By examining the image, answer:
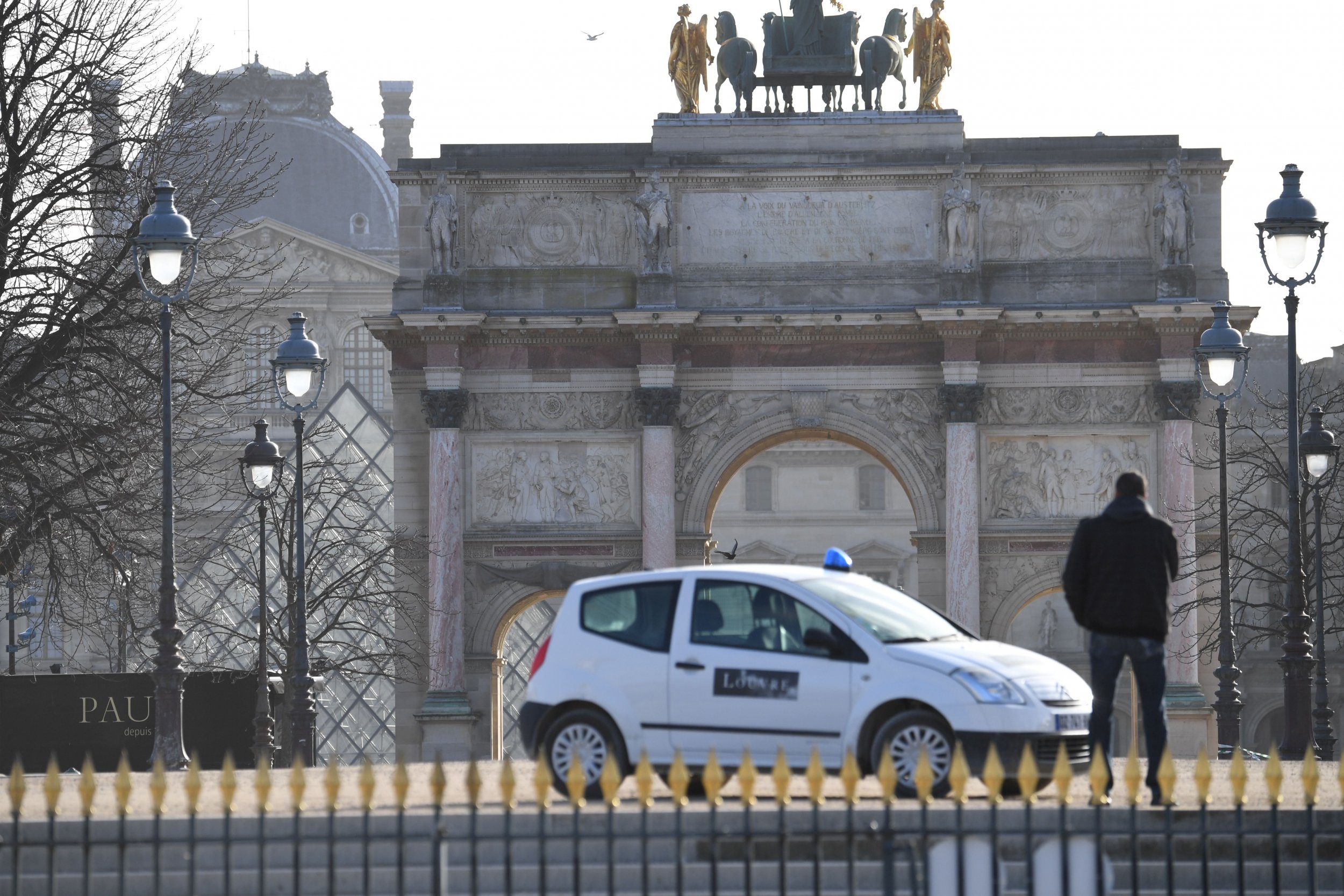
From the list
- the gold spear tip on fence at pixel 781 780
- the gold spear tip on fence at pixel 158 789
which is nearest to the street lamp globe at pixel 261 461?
the gold spear tip on fence at pixel 158 789

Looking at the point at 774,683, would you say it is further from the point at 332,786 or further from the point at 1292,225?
the point at 1292,225

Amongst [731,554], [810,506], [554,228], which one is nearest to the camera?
[731,554]

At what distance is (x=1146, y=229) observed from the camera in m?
42.5

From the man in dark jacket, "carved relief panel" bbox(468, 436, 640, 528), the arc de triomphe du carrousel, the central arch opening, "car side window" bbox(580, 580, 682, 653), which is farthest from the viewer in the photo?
the central arch opening

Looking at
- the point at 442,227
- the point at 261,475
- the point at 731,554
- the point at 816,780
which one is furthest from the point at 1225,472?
the point at 816,780

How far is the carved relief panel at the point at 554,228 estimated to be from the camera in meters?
42.8

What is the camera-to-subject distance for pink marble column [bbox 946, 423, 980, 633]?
42031 mm

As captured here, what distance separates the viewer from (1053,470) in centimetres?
4269

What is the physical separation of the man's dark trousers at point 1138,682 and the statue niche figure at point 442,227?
28.4m

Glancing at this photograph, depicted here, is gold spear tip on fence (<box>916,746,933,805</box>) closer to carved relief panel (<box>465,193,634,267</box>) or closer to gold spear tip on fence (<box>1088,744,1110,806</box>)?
gold spear tip on fence (<box>1088,744,1110,806</box>)

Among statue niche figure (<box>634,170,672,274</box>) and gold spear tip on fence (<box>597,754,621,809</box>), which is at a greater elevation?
statue niche figure (<box>634,170,672,274</box>)

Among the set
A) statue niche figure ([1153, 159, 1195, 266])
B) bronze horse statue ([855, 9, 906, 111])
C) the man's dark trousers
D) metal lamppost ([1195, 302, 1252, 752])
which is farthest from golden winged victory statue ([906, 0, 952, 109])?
the man's dark trousers

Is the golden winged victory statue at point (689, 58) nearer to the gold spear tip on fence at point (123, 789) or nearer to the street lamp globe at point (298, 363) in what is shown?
the street lamp globe at point (298, 363)

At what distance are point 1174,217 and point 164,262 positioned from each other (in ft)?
75.0
